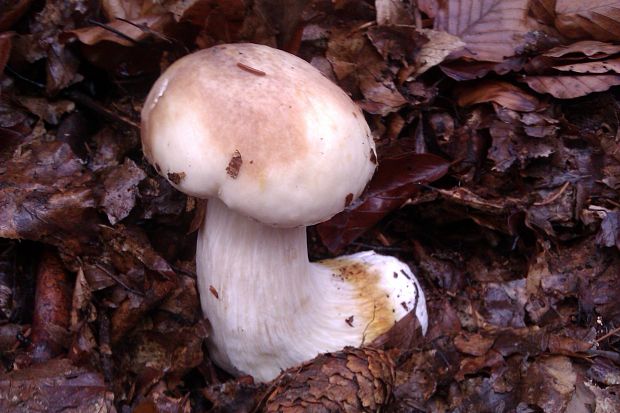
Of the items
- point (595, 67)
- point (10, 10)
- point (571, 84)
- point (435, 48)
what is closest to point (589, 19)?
point (595, 67)

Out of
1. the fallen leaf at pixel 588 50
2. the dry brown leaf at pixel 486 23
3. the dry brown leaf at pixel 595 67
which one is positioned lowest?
the dry brown leaf at pixel 595 67

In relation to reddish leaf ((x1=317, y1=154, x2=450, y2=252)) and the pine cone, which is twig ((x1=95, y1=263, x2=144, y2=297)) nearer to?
the pine cone

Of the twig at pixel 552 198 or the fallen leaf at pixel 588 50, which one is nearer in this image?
the twig at pixel 552 198

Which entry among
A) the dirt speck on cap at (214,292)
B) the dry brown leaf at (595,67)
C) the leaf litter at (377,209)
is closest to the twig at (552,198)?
the leaf litter at (377,209)

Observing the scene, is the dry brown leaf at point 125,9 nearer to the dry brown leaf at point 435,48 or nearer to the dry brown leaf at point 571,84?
the dry brown leaf at point 435,48

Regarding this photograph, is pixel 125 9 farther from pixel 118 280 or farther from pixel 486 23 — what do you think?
pixel 486 23

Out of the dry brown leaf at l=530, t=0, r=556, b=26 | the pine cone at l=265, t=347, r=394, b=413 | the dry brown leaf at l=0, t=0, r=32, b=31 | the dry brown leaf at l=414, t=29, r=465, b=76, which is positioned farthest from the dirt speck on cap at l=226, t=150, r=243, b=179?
the dry brown leaf at l=530, t=0, r=556, b=26

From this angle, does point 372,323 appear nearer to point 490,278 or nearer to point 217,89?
point 490,278
